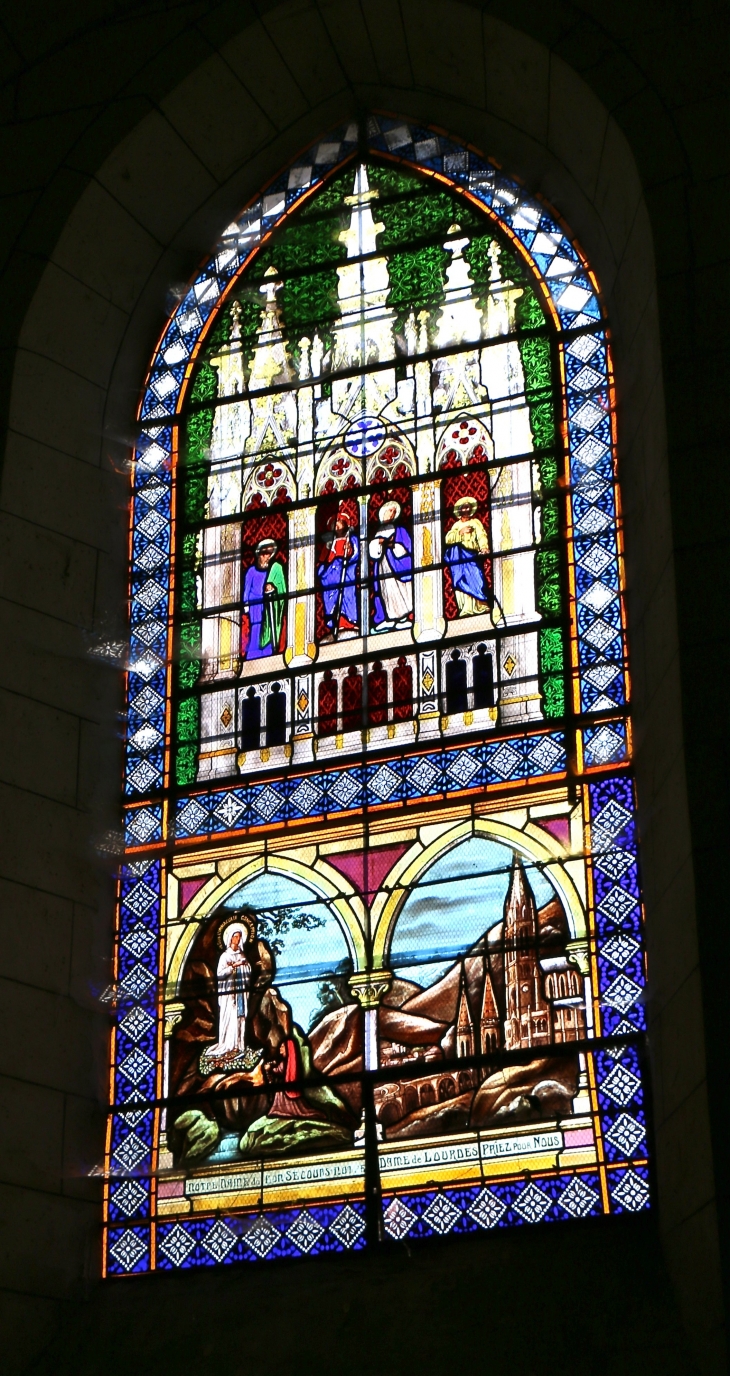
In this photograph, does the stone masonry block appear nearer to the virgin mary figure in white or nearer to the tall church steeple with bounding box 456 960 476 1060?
the virgin mary figure in white

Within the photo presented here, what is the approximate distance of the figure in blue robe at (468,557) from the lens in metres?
7.17

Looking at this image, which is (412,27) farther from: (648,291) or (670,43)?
(648,291)

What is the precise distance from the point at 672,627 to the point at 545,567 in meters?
0.97

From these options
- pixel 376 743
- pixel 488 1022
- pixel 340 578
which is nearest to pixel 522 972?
pixel 488 1022

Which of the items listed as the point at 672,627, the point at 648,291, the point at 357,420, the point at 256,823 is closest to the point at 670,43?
the point at 648,291

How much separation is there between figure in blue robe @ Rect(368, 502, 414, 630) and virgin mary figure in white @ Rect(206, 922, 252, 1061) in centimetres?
123

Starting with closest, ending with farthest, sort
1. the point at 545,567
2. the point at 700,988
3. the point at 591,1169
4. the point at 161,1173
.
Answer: the point at 700,988, the point at 591,1169, the point at 161,1173, the point at 545,567

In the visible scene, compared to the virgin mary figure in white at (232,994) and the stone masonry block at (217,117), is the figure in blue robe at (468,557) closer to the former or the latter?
the virgin mary figure in white at (232,994)

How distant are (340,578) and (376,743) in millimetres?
716

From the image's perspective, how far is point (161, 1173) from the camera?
21.9 feet

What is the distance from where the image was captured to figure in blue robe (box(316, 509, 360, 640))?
735 centimetres

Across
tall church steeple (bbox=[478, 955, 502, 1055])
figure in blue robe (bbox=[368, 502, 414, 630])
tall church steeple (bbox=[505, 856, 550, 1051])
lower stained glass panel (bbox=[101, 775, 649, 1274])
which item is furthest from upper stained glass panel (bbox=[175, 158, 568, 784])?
tall church steeple (bbox=[478, 955, 502, 1055])

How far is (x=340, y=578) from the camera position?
24.4ft

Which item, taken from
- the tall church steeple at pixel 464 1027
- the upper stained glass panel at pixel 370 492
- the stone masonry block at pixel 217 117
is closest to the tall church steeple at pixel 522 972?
the tall church steeple at pixel 464 1027
